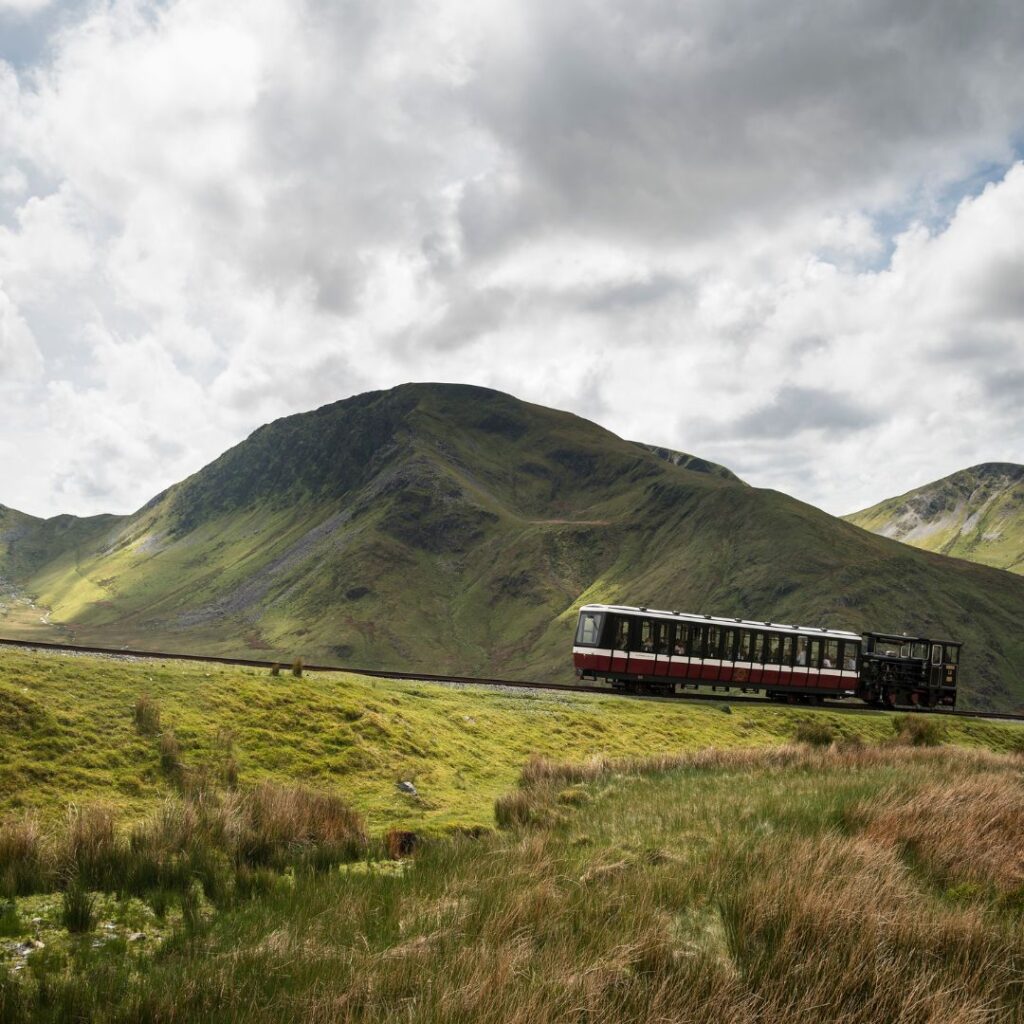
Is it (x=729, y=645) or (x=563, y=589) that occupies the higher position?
(x=563, y=589)

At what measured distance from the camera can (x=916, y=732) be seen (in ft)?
92.3

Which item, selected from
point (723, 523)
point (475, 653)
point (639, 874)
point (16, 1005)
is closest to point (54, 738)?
point (16, 1005)

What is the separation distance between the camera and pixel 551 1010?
4.81 metres

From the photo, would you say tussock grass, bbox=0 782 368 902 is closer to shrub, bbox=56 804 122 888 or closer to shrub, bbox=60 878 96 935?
shrub, bbox=56 804 122 888

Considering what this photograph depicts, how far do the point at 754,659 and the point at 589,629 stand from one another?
29.0 ft

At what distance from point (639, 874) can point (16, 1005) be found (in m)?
5.39

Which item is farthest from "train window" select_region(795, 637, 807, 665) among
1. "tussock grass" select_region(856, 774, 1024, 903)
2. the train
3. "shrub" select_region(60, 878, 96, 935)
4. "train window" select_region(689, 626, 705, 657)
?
"shrub" select_region(60, 878, 96, 935)

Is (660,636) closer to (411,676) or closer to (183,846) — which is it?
(411,676)

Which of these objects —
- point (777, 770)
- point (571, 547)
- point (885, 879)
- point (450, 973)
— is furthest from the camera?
point (571, 547)

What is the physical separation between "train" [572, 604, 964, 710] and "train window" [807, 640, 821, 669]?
0.16ft

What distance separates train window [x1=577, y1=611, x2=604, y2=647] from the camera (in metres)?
34.4

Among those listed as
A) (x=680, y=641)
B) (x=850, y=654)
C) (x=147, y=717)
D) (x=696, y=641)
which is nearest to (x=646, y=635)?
(x=680, y=641)

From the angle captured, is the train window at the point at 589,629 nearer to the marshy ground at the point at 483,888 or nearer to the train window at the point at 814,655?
the train window at the point at 814,655

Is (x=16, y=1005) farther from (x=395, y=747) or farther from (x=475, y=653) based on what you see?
(x=475, y=653)
